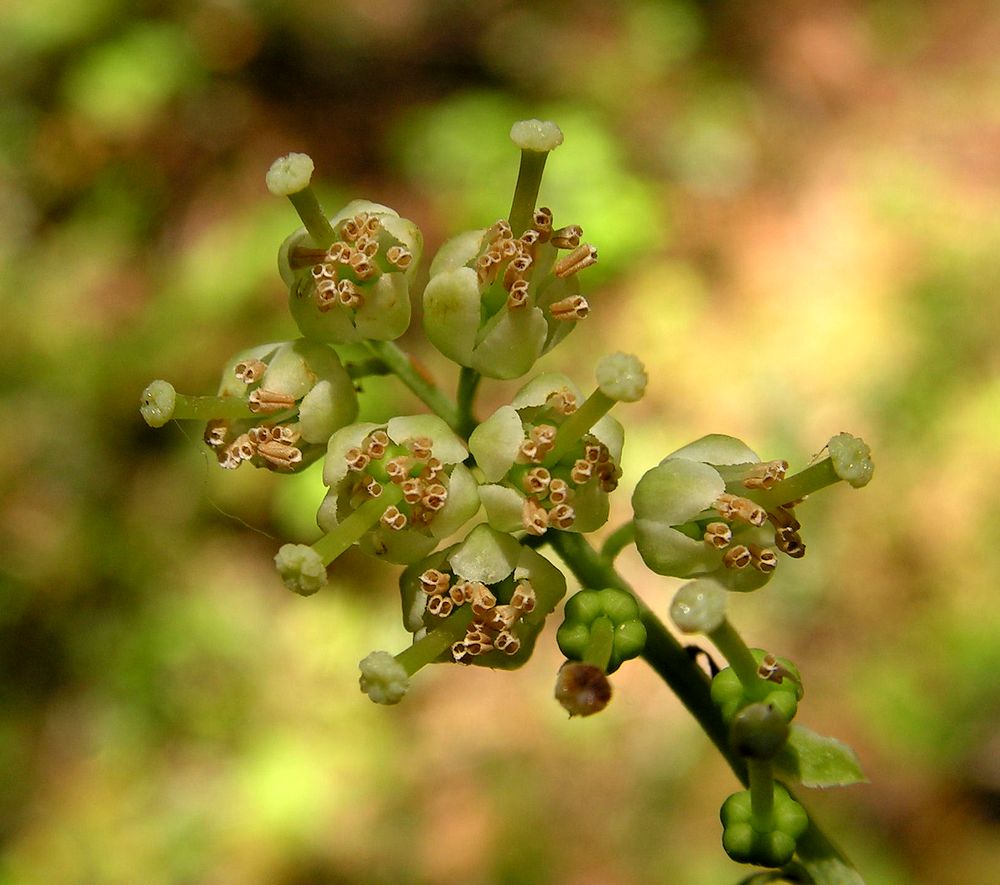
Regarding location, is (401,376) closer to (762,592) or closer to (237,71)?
(762,592)

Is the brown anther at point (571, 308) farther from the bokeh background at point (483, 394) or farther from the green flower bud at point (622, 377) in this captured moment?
the bokeh background at point (483, 394)

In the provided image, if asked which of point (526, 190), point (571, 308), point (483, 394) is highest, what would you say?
point (526, 190)

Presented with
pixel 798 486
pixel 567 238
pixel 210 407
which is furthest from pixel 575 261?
pixel 210 407

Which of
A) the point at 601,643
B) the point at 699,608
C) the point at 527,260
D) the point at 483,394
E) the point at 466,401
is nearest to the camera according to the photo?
the point at 699,608

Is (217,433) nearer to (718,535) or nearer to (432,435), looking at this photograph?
(432,435)

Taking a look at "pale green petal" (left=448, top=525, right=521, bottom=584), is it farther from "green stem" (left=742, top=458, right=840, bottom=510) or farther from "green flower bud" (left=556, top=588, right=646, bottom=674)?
"green stem" (left=742, top=458, right=840, bottom=510)

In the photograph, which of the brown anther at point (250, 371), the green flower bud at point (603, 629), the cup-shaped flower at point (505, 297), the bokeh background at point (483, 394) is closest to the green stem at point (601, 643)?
the green flower bud at point (603, 629)
